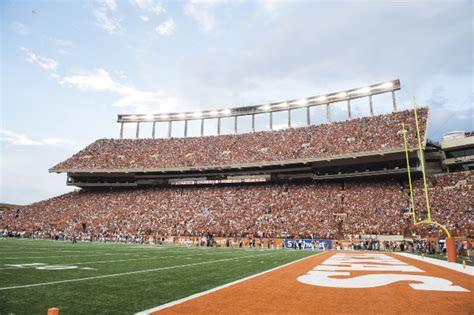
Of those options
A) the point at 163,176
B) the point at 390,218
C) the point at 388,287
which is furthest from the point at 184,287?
the point at 163,176

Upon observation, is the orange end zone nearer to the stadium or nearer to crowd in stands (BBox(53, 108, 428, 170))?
the stadium

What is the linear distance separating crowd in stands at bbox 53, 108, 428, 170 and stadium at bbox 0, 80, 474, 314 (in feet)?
0.79

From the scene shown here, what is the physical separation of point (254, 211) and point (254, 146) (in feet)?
39.6

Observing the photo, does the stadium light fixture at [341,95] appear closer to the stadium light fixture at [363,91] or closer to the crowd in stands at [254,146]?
the stadium light fixture at [363,91]

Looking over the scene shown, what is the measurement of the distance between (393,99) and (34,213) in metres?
51.3

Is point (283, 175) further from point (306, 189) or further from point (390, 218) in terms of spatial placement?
point (390, 218)

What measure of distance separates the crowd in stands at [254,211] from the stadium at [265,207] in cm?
18

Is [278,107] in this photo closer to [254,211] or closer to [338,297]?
[254,211]

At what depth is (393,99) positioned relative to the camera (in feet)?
142

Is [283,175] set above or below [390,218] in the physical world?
above

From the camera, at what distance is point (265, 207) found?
38719mm

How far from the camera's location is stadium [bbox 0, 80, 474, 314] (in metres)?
8.60

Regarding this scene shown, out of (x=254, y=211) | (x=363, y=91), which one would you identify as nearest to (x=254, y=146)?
(x=254, y=211)

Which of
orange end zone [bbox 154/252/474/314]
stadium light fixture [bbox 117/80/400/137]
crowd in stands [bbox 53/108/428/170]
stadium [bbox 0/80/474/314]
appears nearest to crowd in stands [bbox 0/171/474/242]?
stadium [bbox 0/80/474/314]
